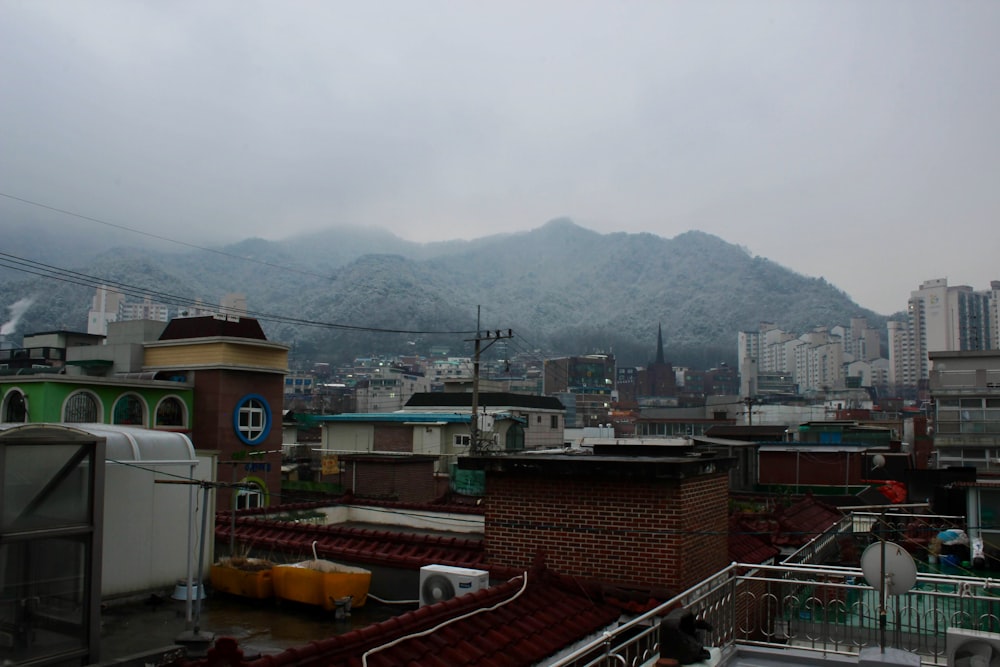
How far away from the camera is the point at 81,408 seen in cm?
3108

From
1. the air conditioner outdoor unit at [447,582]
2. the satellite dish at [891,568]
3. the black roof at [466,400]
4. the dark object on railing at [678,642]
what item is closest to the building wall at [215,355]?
the air conditioner outdoor unit at [447,582]

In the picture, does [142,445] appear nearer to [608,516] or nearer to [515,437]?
[608,516]

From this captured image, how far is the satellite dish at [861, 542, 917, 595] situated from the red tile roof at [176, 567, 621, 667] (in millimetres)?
3243

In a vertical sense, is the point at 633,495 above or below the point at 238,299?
below

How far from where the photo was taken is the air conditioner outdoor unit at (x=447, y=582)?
34.3ft

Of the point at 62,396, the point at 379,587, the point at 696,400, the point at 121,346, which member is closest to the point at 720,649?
the point at 379,587

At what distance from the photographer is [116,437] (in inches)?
386

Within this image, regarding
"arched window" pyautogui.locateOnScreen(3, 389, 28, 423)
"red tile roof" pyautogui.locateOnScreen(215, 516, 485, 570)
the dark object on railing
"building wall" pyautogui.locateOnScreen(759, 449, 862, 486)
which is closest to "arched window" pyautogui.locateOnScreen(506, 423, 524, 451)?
"building wall" pyautogui.locateOnScreen(759, 449, 862, 486)

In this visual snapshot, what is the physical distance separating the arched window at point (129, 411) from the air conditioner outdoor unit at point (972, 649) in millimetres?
31434

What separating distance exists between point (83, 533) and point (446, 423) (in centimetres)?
4666

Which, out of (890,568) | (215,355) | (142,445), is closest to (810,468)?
(215,355)

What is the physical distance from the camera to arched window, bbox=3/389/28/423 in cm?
3075

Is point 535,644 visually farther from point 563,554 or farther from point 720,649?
point 563,554

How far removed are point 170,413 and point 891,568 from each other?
3305 centimetres
